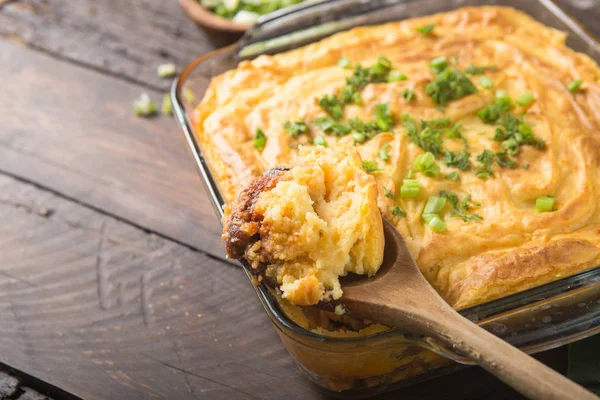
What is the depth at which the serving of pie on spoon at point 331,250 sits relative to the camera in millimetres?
2045

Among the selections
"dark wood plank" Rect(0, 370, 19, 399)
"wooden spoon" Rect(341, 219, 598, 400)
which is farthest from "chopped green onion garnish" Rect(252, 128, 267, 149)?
"dark wood plank" Rect(0, 370, 19, 399)

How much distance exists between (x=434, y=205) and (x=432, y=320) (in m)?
0.70

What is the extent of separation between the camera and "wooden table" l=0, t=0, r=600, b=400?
264 centimetres

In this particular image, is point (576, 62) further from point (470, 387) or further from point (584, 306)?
point (470, 387)

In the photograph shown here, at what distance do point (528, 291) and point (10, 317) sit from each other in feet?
7.28

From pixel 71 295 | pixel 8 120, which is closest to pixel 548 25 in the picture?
pixel 71 295

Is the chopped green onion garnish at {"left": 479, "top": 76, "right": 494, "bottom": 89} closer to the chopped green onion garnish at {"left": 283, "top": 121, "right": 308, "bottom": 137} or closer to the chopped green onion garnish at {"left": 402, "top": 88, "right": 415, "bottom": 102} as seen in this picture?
the chopped green onion garnish at {"left": 402, "top": 88, "right": 415, "bottom": 102}

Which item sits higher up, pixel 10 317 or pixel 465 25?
pixel 465 25

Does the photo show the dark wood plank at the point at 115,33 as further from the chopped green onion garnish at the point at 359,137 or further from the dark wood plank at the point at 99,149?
the chopped green onion garnish at the point at 359,137

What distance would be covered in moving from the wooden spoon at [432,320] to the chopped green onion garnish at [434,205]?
0.28 m

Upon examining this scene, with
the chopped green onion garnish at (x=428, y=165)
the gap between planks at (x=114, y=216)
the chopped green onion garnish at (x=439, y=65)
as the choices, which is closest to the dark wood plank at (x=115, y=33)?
the gap between planks at (x=114, y=216)

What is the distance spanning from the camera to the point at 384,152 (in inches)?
109

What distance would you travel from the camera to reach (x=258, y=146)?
2.88 metres

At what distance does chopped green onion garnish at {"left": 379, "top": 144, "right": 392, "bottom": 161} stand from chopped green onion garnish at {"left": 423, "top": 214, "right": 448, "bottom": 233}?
1.13 ft
